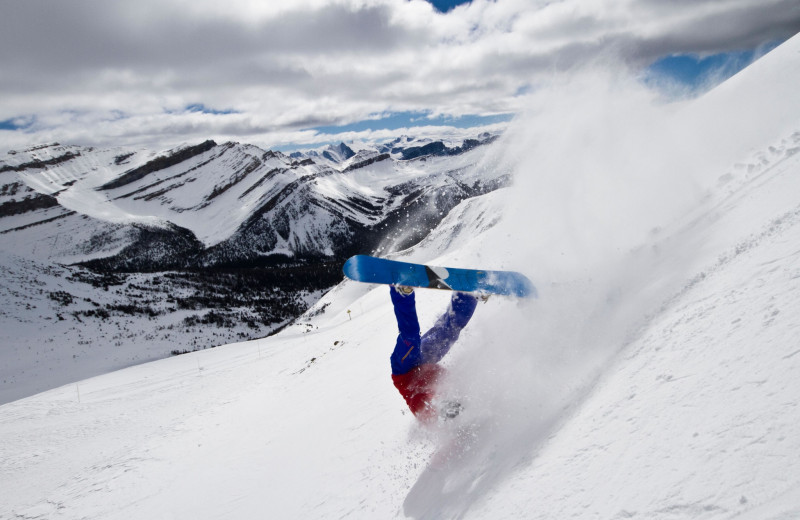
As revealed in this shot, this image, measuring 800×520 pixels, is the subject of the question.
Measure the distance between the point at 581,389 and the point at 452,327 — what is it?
308 centimetres

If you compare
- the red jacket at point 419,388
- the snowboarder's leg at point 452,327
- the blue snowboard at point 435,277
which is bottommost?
the red jacket at point 419,388

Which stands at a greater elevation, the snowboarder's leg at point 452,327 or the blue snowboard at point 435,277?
the blue snowboard at point 435,277

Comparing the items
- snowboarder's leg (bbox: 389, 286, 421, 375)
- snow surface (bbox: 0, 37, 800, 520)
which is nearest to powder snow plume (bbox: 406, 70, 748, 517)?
snow surface (bbox: 0, 37, 800, 520)

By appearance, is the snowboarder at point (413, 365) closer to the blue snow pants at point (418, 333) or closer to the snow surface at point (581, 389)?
the blue snow pants at point (418, 333)

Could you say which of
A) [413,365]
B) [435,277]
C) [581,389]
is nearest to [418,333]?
[413,365]

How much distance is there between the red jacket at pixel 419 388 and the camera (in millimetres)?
7633

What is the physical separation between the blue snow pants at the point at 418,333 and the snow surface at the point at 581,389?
772 mm

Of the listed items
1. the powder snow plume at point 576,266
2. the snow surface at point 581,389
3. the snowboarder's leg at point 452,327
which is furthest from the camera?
the snowboarder's leg at point 452,327

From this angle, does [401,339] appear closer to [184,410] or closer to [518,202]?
[518,202]

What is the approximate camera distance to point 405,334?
25.1 feet

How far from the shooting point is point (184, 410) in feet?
62.0

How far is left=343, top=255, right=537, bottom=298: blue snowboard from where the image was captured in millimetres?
7785

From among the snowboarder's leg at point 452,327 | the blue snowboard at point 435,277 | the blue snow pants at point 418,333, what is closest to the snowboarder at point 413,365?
the blue snow pants at point 418,333

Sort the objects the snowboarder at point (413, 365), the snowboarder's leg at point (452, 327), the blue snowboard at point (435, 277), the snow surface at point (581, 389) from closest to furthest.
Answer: the snow surface at point (581, 389) < the snowboarder at point (413, 365) < the blue snowboard at point (435, 277) < the snowboarder's leg at point (452, 327)
